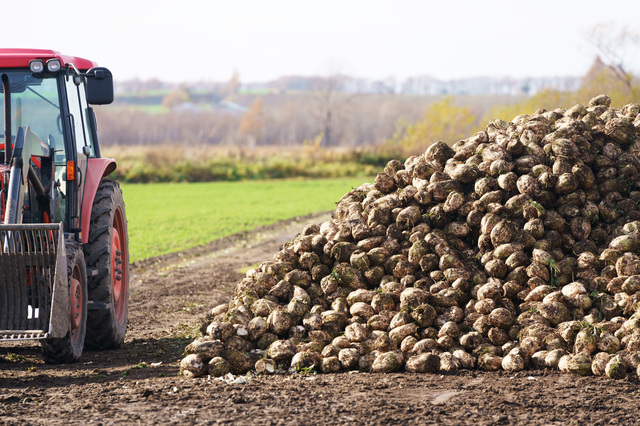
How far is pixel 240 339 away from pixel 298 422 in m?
1.68

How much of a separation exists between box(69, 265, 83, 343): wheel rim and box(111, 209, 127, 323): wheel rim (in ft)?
3.17

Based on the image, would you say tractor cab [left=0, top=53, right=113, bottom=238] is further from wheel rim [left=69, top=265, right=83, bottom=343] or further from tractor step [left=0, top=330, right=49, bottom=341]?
tractor step [left=0, top=330, right=49, bottom=341]

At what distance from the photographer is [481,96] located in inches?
4756

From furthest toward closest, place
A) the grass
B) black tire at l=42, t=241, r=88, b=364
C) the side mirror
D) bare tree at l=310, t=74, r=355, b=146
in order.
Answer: bare tree at l=310, t=74, r=355, b=146
the grass
the side mirror
black tire at l=42, t=241, r=88, b=364

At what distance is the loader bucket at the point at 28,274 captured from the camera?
209 inches

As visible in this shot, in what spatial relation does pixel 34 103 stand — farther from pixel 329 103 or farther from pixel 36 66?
pixel 329 103

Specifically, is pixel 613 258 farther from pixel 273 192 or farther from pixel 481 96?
pixel 481 96

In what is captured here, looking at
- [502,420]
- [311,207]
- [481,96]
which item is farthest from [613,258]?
[481,96]

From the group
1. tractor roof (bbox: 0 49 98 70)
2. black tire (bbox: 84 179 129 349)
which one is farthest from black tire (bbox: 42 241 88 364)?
tractor roof (bbox: 0 49 98 70)

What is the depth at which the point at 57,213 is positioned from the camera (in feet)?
20.0

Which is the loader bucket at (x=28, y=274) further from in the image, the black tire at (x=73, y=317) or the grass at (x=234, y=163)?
the grass at (x=234, y=163)

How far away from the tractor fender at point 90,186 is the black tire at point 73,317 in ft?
1.79

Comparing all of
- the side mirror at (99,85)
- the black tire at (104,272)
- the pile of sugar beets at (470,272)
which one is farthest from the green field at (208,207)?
the pile of sugar beets at (470,272)

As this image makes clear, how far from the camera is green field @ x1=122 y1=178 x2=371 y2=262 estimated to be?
17.3 meters
